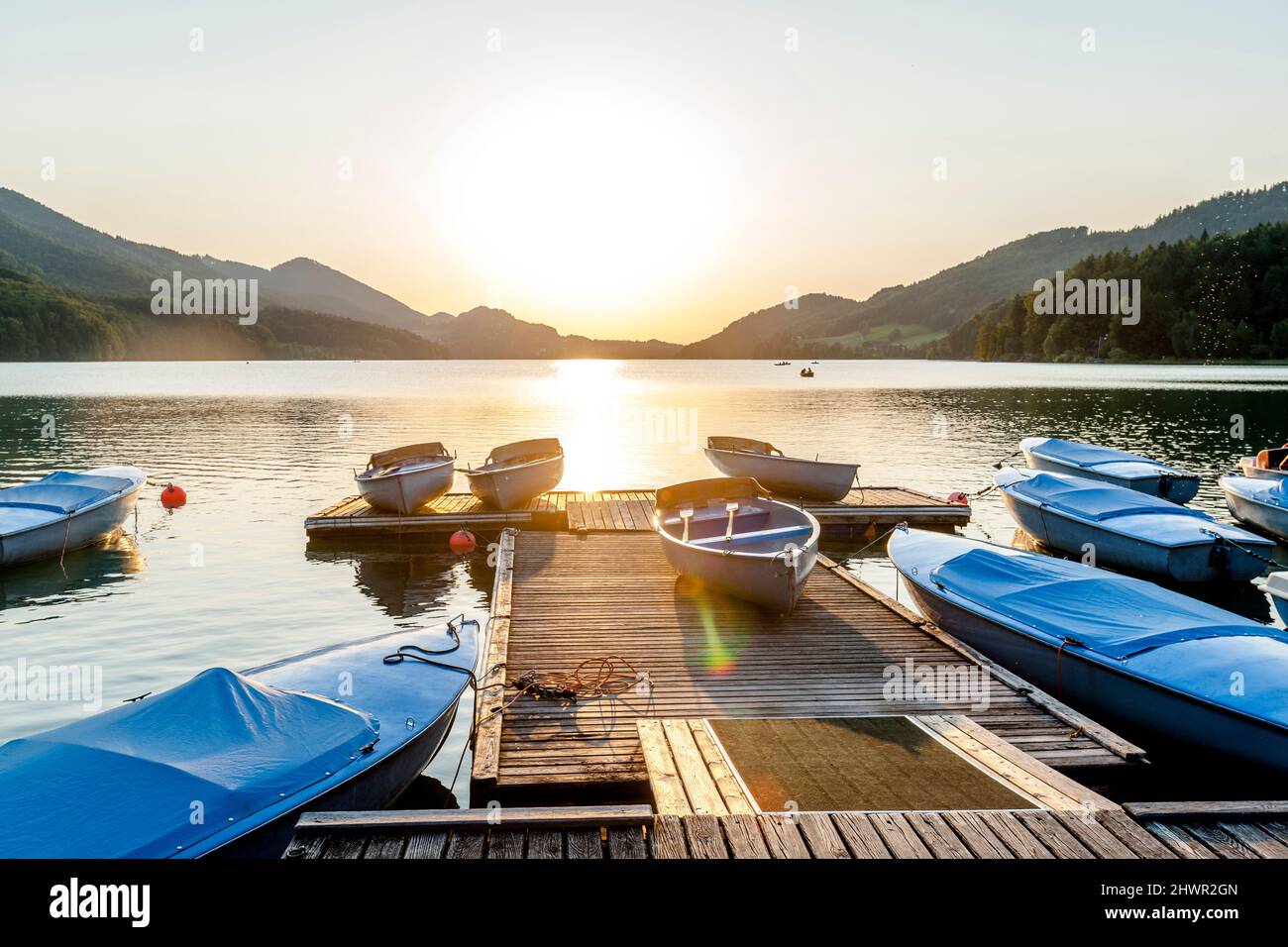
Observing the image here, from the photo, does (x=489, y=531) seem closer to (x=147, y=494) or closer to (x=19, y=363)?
(x=147, y=494)

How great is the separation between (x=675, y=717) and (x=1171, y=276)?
15082 centimetres

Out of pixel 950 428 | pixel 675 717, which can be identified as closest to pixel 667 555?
pixel 675 717

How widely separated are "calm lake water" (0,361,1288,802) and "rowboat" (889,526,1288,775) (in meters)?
5.98

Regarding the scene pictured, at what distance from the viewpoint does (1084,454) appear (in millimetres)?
25688

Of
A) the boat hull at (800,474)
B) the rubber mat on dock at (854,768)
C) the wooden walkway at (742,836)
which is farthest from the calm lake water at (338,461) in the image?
the wooden walkway at (742,836)

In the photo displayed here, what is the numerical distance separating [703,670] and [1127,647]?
5.03m

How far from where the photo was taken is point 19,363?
153250mm

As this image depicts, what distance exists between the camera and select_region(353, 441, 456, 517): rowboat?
21.8 metres

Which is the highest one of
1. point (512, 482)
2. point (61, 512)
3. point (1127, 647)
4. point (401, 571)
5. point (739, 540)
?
point (512, 482)

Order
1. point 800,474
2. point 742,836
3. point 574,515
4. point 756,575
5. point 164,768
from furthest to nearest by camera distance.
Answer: point 800,474
point 574,515
point 756,575
point 164,768
point 742,836

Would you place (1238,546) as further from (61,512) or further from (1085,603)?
(61,512)

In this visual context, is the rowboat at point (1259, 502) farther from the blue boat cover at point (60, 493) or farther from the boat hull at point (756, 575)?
the blue boat cover at point (60, 493)

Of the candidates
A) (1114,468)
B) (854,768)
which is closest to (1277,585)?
(1114,468)
